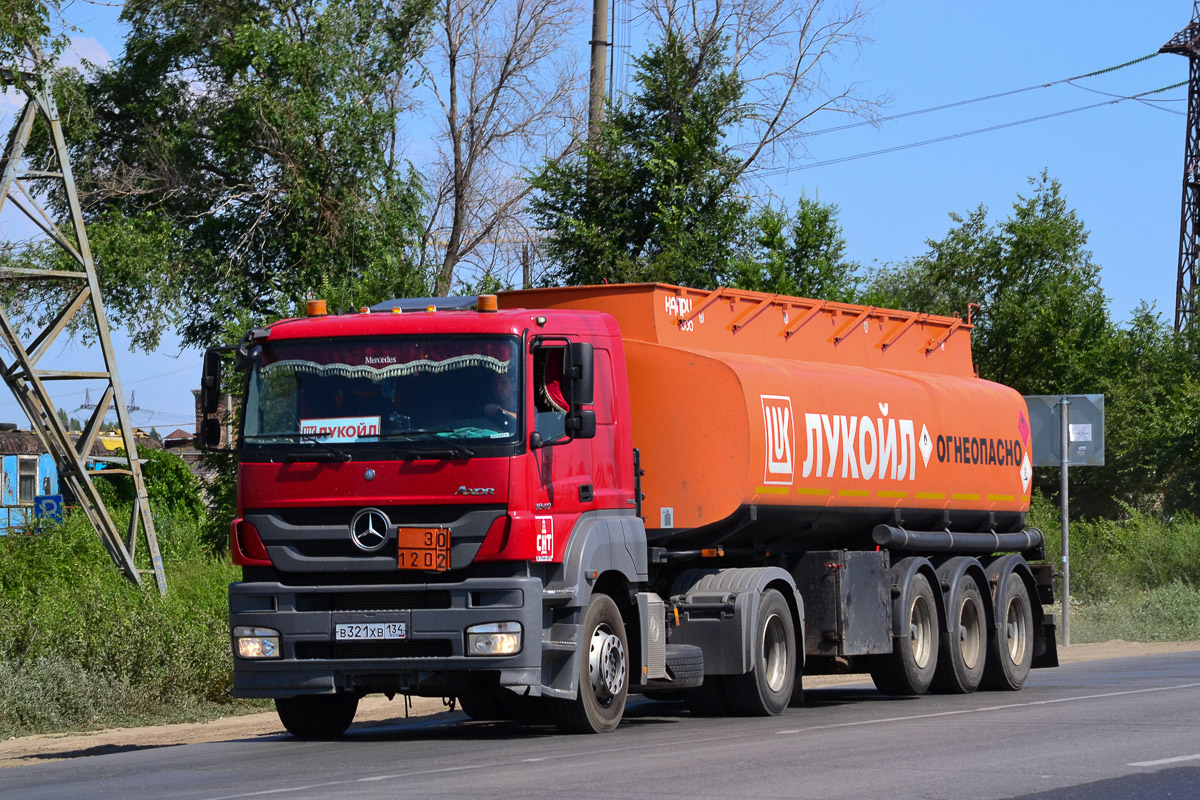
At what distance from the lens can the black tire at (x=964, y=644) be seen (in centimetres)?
1738

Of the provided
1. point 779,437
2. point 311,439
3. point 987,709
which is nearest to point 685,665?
point 779,437

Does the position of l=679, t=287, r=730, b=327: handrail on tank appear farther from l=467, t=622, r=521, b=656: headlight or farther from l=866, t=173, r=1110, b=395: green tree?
l=866, t=173, r=1110, b=395: green tree

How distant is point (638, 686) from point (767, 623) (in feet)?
5.35

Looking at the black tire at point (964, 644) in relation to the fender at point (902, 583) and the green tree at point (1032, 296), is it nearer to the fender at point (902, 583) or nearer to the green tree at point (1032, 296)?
the fender at point (902, 583)

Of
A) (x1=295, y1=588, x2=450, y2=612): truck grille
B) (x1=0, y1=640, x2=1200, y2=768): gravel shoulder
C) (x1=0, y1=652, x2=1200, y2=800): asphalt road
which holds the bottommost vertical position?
(x1=0, y1=640, x2=1200, y2=768): gravel shoulder

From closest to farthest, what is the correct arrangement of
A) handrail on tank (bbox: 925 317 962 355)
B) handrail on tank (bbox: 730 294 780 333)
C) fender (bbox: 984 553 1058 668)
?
handrail on tank (bbox: 730 294 780 333)
fender (bbox: 984 553 1058 668)
handrail on tank (bbox: 925 317 962 355)

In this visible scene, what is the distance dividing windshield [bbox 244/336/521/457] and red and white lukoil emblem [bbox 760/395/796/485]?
123 inches

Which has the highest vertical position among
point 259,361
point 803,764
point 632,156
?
point 632,156

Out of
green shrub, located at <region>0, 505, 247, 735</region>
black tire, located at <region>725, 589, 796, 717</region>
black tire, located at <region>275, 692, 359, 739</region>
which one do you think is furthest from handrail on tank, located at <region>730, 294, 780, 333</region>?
green shrub, located at <region>0, 505, 247, 735</region>

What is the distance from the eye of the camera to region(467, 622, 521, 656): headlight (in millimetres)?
11531

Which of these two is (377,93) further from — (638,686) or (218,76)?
(638,686)

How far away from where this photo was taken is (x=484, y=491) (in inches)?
454

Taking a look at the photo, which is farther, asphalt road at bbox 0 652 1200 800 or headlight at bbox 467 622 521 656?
headlight at bbox 467 622 521 656

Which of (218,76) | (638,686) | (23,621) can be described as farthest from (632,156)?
(638,686)
